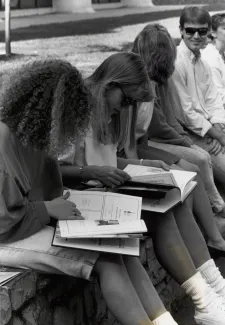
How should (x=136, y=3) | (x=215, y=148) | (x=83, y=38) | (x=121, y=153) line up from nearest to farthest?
(x=121, y=153), (x=215, y=148), (x=83, y=38), (x=136, y=3)

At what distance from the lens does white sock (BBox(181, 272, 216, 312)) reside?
3.07m

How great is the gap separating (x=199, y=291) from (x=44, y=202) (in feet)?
2.57

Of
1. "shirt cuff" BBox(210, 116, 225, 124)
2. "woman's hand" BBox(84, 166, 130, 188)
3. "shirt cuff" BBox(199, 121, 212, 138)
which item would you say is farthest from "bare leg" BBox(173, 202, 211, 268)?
"shirt cuff" BBox(210, 116, 225, 124)

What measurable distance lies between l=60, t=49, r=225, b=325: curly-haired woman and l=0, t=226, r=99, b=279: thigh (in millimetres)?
569

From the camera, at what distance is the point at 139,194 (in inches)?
123

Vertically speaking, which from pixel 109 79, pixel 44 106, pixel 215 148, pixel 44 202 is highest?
pixel 44 106

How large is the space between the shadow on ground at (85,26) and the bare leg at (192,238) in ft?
7.38

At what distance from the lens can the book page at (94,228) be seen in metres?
2.57

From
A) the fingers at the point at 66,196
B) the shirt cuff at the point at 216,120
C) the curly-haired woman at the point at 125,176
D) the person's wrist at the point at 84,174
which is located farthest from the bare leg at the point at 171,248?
the shirt cuff at the point at 216,120

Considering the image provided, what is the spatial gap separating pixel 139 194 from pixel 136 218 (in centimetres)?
27

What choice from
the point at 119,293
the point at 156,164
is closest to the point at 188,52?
the point at 156,164

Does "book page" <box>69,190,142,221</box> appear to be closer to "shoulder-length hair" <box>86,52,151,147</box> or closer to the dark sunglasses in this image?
"shoulder-length hair" <box>86,52,151,147</box>

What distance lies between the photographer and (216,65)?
5.21m

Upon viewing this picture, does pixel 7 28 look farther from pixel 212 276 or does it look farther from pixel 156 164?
pixel 212 276
